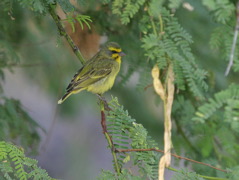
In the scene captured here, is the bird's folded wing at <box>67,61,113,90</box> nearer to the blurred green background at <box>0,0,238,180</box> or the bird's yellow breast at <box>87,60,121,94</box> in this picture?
the bird's yellow breast at <box>87,60,121,94</box>

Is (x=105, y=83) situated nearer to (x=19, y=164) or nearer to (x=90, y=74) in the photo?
(x=90, y=74)

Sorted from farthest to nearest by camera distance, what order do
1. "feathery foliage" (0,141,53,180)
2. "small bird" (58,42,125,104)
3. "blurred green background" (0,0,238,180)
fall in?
"small bird" (58,42,125,104) → "blurred green background" (0,0,238,180) → "feathery foliage" (0,141,53,180)

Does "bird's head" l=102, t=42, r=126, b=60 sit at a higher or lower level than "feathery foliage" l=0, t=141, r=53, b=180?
higher

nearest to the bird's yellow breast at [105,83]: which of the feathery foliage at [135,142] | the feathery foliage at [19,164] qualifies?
the feathery foliage at [135,142]

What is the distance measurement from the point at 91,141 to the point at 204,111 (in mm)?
6818

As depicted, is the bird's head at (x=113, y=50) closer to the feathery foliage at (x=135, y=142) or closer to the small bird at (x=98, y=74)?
the small bird at (x=98, y=74)

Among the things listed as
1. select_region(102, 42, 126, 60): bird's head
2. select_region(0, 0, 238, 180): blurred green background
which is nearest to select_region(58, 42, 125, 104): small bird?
select_region(102, 42, 126, 60): bird's head

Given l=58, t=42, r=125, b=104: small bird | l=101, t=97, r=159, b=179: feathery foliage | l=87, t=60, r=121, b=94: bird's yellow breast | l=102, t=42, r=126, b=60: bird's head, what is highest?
l=102, t=42, r=126, b=60: bird's head

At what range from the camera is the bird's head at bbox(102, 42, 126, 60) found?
408cm

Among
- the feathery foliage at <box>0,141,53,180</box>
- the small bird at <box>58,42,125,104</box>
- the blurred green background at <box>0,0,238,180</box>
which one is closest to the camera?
the feathery foliage at <box>0,141,53,180</box>

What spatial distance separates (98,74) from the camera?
4613mm

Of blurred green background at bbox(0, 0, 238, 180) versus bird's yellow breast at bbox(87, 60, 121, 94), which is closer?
blurred green background at bbox(0, 0, 238, 180)

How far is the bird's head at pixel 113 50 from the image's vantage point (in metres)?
4.08

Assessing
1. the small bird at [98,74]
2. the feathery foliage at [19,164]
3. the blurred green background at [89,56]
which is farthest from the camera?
the small bird at [98,74]
